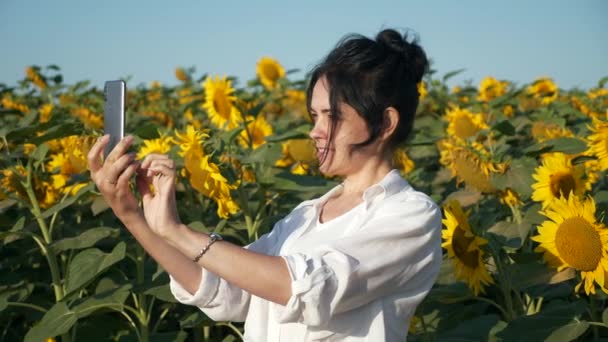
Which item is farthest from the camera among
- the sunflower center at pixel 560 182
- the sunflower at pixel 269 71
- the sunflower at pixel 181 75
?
the sunflower at pixel 181 75

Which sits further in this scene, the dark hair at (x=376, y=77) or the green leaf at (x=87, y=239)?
the green leaf at (x=87, y=239)

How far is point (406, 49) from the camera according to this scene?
193 cm

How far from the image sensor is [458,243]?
94.8 inches

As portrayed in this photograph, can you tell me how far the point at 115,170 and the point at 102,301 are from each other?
1144mm

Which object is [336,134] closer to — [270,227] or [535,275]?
[535,275]

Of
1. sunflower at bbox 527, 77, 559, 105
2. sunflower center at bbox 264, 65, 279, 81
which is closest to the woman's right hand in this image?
sunflower at bbox 527, 77, 559, 105

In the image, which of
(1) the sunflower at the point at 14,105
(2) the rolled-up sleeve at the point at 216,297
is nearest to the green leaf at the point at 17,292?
(2) the rolled-up sleeve at the point at 216,297

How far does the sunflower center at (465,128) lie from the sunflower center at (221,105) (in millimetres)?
991

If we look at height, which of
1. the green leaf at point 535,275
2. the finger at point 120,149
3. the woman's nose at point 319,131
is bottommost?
the green leaf at point 535,275

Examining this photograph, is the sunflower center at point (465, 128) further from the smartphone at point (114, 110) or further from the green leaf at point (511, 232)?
the smartphone at point (114, 110)

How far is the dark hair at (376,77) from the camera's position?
1838 millimetres

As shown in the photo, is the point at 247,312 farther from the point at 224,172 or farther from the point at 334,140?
the point at 224,172

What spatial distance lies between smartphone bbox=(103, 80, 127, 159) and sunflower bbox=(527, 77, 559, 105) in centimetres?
482

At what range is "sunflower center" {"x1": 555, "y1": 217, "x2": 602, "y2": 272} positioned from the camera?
7.28ft
